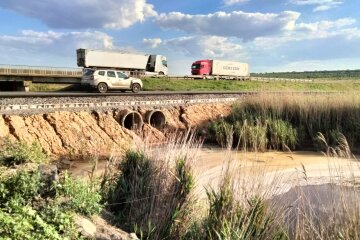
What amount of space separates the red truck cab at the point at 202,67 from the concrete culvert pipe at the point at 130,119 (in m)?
36.7

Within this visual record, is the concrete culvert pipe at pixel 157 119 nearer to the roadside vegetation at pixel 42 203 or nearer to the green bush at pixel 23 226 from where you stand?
the roadside vegetation at pixel 42 203

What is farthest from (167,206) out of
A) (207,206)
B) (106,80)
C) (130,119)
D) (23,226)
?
(106,80)

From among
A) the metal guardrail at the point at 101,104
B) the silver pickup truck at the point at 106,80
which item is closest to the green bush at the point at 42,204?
the metal guardrail at the point at 101,104

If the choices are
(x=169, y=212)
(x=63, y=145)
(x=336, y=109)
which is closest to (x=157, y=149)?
(x=169, y=212)

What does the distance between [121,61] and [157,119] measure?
2766 centimetres

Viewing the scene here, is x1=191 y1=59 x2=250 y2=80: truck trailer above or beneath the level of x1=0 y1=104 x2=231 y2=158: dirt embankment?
above

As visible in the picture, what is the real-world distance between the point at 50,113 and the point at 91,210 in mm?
13611

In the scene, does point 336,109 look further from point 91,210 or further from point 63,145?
point 91,210

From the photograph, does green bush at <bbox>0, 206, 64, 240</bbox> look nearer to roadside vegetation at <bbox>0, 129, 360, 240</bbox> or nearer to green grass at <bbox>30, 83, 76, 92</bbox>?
roadside vegetation at <bbox>0, 129, 360, 240</bbox>

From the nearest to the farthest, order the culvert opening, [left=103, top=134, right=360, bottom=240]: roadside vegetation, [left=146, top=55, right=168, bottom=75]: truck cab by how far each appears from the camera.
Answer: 1. [left=103, top=134, right=360, bottom=240]: roadside vegetation
2. the culvert opening
3. [left=146, top=55, right=168, bottom=75]: truck cab

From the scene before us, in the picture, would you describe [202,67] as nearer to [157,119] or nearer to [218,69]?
[218,69]

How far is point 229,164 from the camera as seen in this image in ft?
21.0

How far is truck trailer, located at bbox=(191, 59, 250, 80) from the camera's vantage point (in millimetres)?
Answer: 59478

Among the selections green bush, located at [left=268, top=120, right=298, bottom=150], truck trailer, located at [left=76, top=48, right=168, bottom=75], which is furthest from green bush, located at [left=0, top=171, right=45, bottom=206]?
truck trailer, located at [left=76, top=48, right=168, bottom=75]
